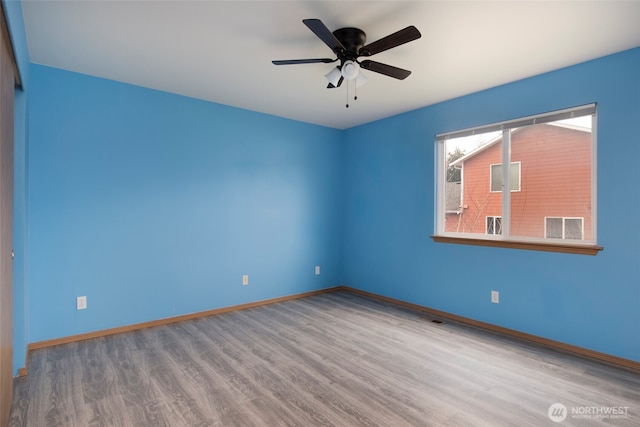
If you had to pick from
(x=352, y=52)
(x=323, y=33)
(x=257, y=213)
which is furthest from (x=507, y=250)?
(x=257, y=213)

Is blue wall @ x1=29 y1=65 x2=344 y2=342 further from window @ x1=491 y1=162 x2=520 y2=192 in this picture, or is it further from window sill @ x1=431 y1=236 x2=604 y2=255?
window @ x1=491 y1=162 x2=520 y2=192

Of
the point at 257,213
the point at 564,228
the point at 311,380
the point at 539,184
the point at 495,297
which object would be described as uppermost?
the point at 539,184

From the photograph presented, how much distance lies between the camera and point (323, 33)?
1.95 metres

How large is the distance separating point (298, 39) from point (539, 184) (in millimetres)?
2573

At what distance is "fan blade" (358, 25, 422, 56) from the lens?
1901 millimetres

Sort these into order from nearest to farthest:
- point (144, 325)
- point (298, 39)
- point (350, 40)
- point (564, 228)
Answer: point (350, 40), point (298, 39), point (564, 228), point (144, 325)

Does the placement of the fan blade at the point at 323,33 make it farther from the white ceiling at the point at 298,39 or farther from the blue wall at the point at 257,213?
the blue wall at the point at 257,213

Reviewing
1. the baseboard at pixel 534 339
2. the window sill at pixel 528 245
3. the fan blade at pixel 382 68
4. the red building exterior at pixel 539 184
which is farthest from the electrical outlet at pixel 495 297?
the fan blade at pixel 382 68

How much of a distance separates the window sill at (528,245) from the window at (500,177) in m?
0.56

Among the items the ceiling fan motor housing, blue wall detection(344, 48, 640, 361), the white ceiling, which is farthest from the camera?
blue wall detection(344, 48, 640, 361)

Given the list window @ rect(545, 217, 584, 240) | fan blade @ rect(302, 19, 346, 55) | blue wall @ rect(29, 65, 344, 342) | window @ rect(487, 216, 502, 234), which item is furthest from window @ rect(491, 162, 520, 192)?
blue wall @ rect(29, 65, 344, 342)

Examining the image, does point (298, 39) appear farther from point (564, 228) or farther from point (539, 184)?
point (564, 228)

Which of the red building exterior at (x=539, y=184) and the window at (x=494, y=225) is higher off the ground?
the red building exterior at (x=539, y=184)

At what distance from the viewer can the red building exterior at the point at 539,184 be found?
113 inches
